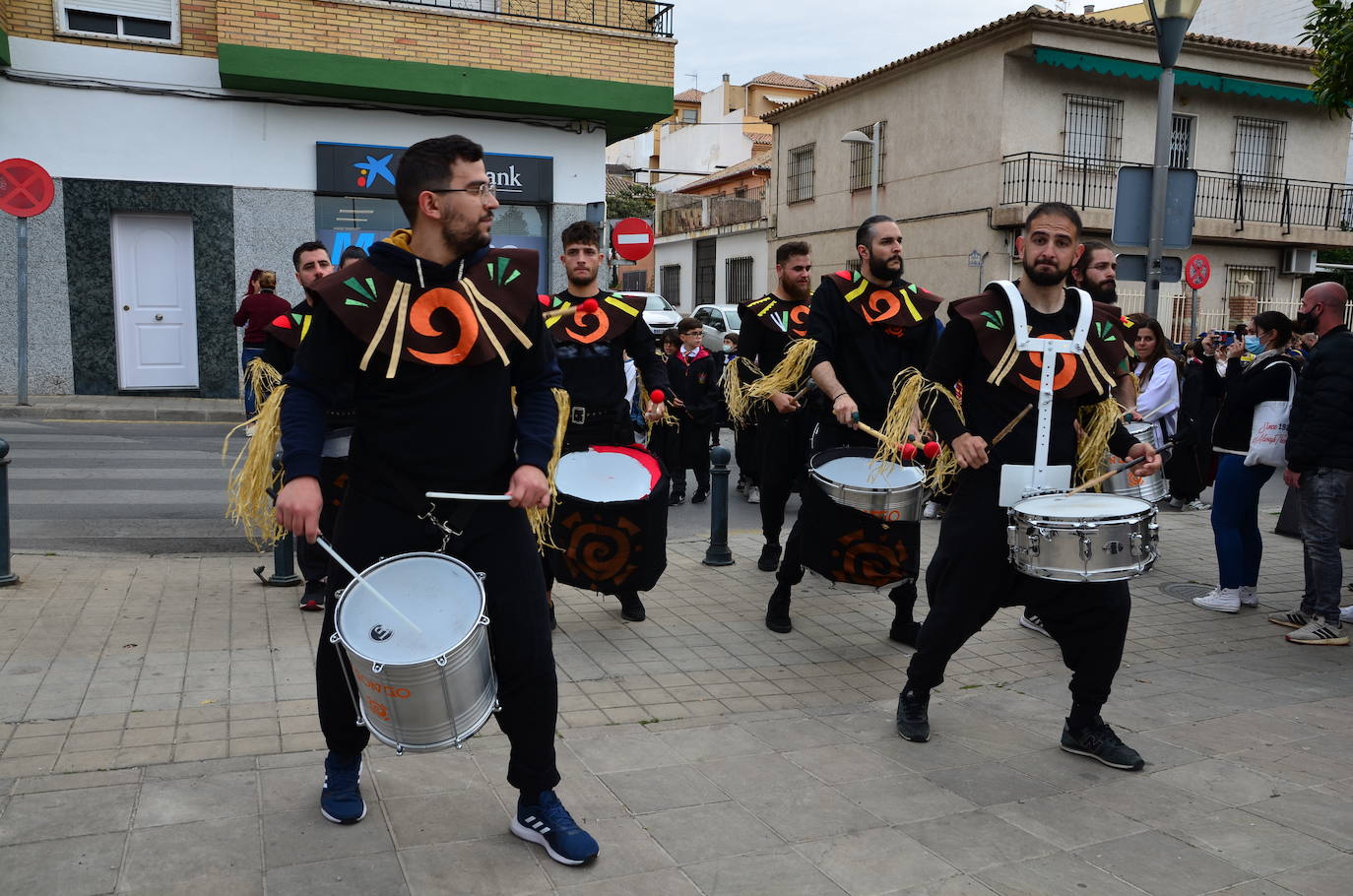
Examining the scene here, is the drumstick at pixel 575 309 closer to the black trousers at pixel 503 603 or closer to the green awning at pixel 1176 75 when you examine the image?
the black trousers at pixel 503 603

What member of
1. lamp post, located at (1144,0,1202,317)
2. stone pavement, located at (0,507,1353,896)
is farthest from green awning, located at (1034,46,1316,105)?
stone pavement, located at (0,507,1353,896)

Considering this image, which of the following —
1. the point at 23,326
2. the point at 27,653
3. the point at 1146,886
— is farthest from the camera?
the point at 23,326

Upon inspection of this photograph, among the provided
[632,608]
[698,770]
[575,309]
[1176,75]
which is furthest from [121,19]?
[1176,75]

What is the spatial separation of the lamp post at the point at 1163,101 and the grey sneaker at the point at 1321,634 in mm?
3603

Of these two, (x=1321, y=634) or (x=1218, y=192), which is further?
(x=1218, y=192)

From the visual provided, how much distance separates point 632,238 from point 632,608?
1151 centimetres

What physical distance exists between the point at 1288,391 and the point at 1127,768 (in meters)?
3.43

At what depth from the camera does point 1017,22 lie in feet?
78.1

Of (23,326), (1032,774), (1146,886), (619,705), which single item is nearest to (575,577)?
(619,705)

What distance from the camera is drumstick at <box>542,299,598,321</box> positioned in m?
5.95

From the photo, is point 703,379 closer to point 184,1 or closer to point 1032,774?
point 1032,774

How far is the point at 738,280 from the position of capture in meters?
38.5

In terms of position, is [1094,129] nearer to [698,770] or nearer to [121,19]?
[121,19]

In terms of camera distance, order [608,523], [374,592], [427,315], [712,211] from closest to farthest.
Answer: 1. [374,592]
2. [427,315]
3. [608,523]
4. [712,211]
